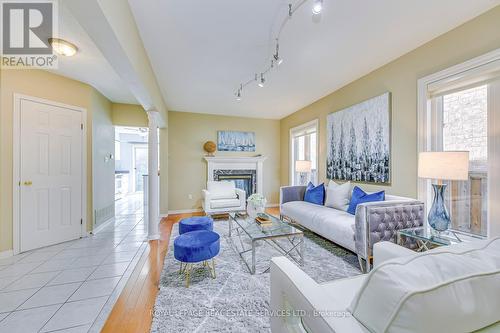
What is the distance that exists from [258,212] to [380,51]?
2.69m

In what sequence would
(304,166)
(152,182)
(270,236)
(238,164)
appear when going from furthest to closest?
(238,164), (304,166), (152,182), (270,236)

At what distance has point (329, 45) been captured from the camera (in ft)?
7.89

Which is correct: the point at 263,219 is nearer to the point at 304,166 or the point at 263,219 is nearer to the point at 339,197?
the point at 339,197

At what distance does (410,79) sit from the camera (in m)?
2.56

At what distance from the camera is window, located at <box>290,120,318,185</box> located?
4445mm

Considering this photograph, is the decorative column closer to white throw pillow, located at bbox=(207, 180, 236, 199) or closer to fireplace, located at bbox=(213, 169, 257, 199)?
white throw pillow, located at bbox=(207, 180, 236, 199)

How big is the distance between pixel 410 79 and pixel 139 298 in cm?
393

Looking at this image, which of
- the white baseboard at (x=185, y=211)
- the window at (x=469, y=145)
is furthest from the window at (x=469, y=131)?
the white baseboard at (x=185, y=211)

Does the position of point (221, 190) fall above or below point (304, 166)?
below

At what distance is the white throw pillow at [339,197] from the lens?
3181mm

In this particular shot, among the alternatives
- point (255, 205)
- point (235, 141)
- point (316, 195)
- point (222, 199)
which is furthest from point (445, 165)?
point (235, 141)

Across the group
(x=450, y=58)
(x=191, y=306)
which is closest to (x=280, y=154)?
(x=450, y=58)

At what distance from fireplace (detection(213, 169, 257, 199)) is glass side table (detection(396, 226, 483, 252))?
382cm

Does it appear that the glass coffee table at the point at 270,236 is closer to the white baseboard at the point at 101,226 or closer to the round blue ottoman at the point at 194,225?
the round blue ottoman at the point at 194,225
